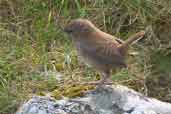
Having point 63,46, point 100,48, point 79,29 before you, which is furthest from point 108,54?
point 63,46

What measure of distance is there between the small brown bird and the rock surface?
0.71 feet

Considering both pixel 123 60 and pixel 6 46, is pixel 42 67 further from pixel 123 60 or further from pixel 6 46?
pixel 123 60

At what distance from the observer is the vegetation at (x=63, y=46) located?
18.4ft

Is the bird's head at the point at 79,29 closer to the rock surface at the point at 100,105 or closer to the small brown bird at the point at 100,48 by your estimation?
the small brown bird at the point at 100,48

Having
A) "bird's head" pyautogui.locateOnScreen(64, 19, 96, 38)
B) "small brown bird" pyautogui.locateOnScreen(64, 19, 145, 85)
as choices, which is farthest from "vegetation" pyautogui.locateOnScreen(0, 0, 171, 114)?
"bird's head" pyautogui.locateOnScreen(64, 19, 96, 38)

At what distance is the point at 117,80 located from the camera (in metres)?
5.73

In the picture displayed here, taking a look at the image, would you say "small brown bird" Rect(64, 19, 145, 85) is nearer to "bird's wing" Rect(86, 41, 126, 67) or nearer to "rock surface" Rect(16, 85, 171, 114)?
"bird's wing" Rect(86, 41, 126, 67)

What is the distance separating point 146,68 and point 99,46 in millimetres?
1386

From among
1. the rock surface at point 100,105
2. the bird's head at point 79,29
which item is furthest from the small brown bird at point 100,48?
the rock surface at point 100,105

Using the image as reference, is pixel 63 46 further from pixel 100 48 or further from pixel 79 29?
pixel 100 48

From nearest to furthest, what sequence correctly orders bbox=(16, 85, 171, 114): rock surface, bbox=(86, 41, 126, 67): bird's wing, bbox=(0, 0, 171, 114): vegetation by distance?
bbox=(16, 85, 171, 114): rock surface
bbox=(86, 41, 126, 67): bird's wing
bbox=(0, 0, 171, 114): vegetation

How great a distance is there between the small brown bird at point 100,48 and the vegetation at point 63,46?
236 mm

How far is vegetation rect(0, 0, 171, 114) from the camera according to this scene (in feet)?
18.4

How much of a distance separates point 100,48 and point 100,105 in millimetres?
510
